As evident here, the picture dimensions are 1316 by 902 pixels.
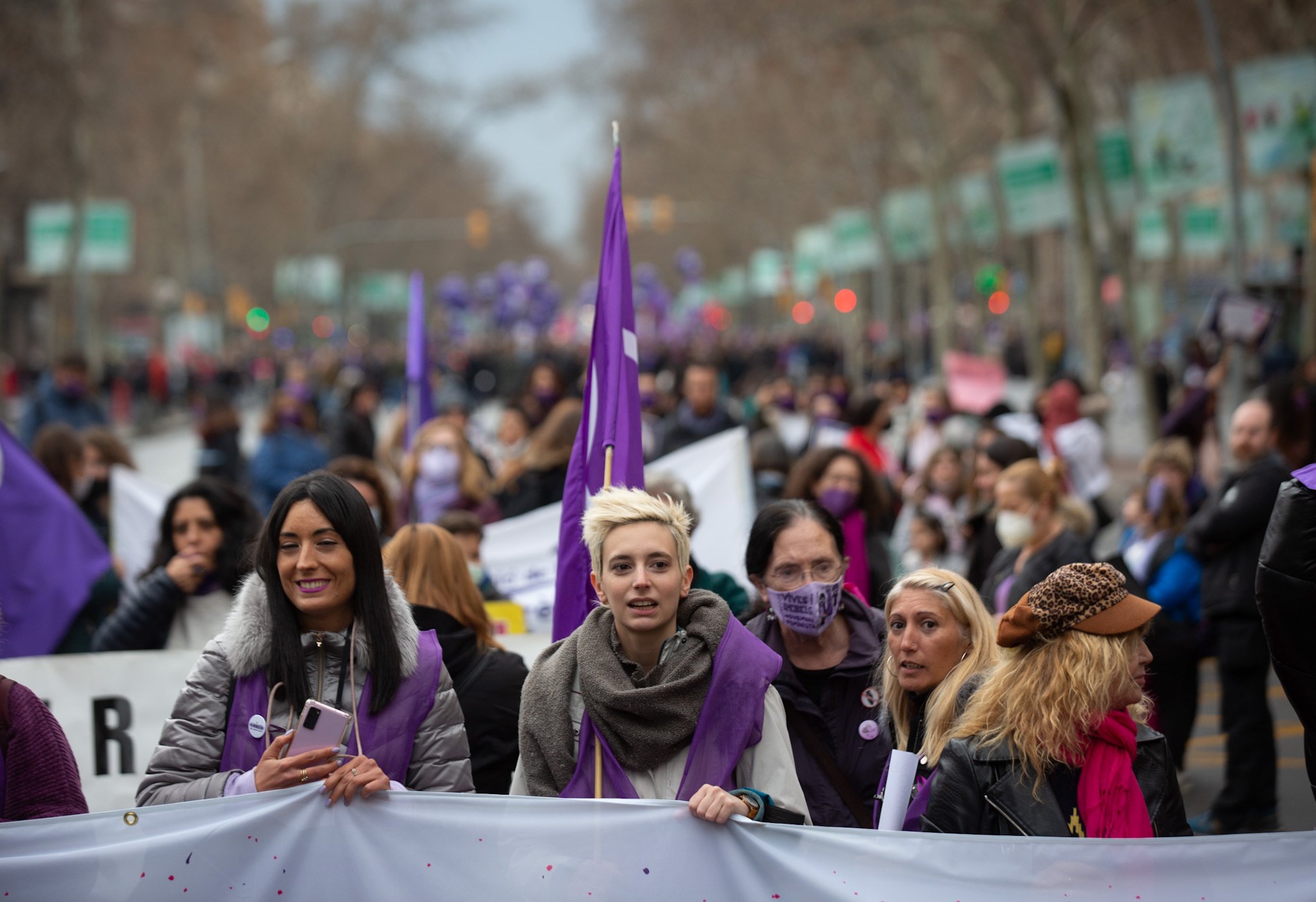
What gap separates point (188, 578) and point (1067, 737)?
3.55 meters

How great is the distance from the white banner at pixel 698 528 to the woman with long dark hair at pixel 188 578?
1.73m

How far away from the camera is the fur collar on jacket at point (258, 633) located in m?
3.57

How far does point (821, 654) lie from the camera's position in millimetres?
4195

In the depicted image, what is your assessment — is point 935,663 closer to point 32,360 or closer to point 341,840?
point 341,840

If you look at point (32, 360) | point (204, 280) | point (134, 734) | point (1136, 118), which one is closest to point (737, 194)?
point (204, 280)

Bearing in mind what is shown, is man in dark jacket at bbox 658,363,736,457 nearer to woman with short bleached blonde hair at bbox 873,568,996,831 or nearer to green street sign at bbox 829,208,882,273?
woman with short bleached blonde hair at bbox 873,568,996,831

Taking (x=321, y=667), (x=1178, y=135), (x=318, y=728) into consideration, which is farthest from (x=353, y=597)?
(x=1178, y=135)

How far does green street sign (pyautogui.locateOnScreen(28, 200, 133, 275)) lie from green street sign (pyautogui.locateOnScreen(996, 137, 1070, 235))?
1843 cm

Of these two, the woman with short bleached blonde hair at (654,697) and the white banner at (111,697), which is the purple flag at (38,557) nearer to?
the white banner at (111,697)

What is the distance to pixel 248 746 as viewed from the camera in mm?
3561

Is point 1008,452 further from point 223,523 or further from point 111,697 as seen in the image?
point 111,697

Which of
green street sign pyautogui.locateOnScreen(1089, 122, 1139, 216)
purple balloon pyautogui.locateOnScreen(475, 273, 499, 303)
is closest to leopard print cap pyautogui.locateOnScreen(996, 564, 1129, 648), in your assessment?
green street sign pyautogui.locateOnScreen(1089, 122, 1139, 216)

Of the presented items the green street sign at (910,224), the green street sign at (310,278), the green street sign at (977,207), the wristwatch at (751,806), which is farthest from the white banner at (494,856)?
the green street sign at (310,278)

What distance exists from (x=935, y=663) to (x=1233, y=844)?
801 mm
